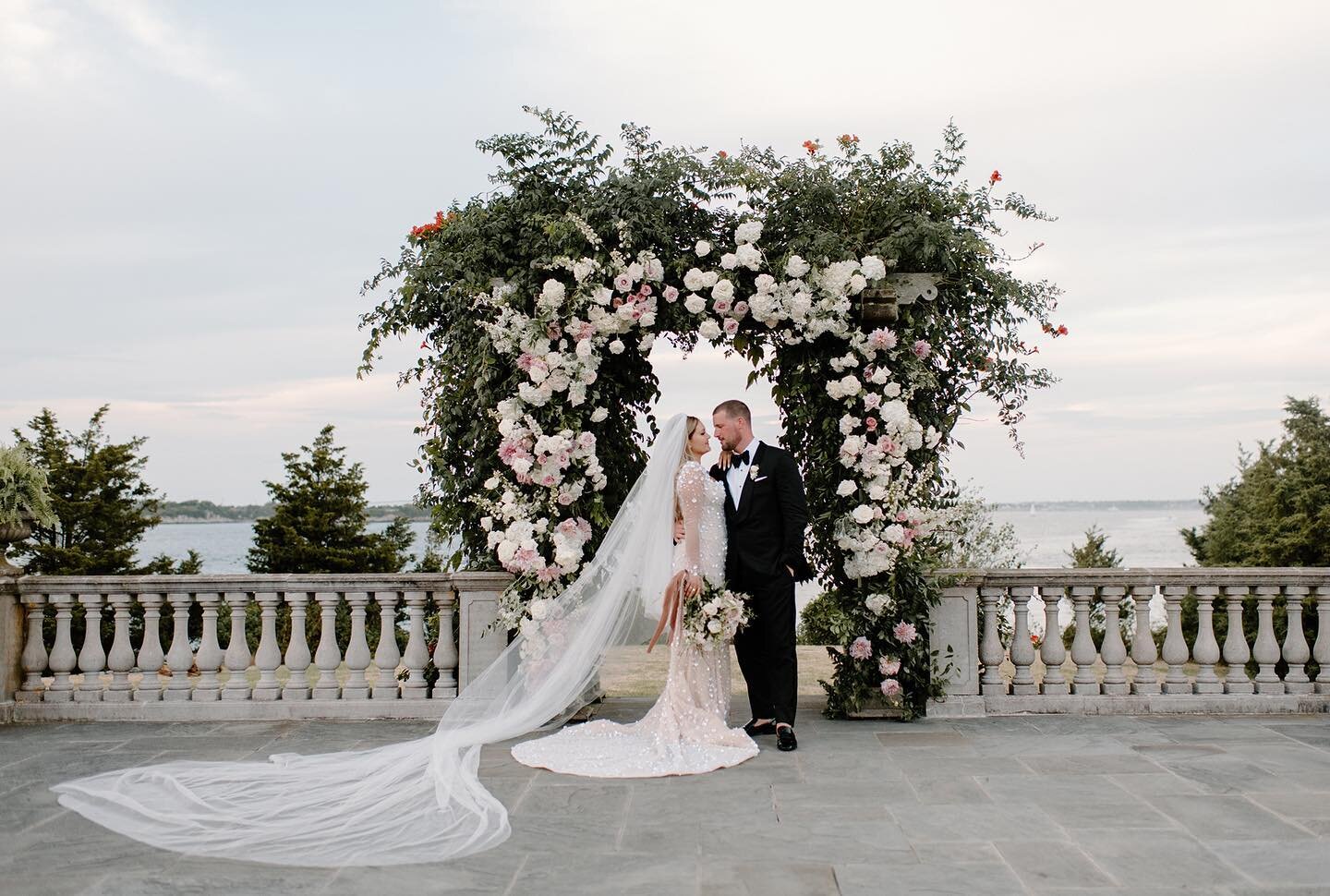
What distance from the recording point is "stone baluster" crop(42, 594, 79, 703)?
651 cm

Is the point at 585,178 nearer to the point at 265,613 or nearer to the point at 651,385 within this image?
the point at 651,385

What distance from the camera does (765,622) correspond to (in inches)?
228

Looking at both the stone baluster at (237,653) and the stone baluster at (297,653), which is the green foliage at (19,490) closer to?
the stone baluster at (237,653)

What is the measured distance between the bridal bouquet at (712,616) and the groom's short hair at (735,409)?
972mm

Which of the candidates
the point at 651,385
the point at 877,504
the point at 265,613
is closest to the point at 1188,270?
the point at 877,504

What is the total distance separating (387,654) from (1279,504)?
1019 centimetres

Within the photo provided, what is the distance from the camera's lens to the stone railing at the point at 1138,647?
21.0ft

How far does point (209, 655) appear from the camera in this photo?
21.1 ft

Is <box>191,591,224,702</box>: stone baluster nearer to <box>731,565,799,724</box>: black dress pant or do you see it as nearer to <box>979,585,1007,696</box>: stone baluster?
<box>731,565,799,724</box>: black dress pant

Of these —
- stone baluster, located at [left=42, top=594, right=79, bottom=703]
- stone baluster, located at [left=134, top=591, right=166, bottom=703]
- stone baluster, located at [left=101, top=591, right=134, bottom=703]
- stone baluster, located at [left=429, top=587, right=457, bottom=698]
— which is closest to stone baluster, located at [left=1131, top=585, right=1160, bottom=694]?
stone baluster, located at [left=429, top=587, right=457, bottom=698]

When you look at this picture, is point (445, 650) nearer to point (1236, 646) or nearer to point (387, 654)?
point (387, 654)

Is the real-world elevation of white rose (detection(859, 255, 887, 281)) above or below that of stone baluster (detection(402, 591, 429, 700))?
above

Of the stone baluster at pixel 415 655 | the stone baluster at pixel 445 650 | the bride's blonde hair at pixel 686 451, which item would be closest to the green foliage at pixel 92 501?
the stone baluster at pixel 415 655

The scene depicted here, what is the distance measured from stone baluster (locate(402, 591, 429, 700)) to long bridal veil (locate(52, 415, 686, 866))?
0.68m
